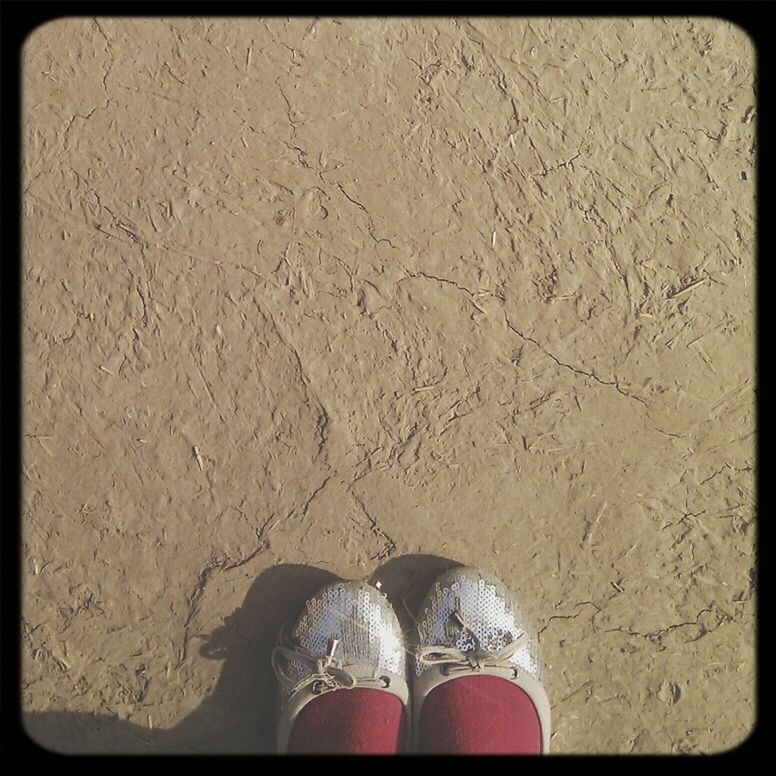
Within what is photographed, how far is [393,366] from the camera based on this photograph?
7.32 ft

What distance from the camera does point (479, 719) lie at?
2.18 metres

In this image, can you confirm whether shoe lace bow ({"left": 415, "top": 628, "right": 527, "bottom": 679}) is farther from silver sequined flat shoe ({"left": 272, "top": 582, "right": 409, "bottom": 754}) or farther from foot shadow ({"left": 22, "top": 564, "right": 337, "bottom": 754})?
foot shadow ({"left": 22, "top": 564, "right": 337, "bottom": 754})

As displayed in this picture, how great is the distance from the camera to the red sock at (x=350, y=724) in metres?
2.14

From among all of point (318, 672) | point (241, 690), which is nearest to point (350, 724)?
point (318, 672)

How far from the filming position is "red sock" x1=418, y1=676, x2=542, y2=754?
2.15 meters

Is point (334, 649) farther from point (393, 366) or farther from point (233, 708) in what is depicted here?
point (393, 366)

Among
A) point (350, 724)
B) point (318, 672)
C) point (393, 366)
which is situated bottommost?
point (350, 724)

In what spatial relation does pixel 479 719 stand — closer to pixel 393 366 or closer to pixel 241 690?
pixel 241 690

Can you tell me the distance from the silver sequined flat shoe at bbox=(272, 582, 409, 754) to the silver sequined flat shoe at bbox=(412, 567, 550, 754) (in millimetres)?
105

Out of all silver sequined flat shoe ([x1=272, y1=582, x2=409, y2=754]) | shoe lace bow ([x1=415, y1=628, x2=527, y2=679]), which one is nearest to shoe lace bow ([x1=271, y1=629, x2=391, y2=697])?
silver sequined flat shoe ([x1=272, y1=582, x2=409, y2=754])

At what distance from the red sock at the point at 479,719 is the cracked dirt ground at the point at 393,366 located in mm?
122

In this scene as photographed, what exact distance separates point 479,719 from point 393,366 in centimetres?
→ 104

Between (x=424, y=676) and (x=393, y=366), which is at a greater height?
(x=393, y=366)
